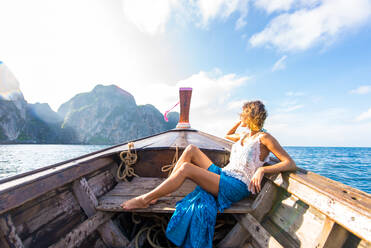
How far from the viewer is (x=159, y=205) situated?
1681 mm

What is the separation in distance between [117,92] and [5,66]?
49802 mm

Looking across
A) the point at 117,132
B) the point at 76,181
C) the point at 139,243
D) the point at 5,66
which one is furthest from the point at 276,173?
the point at 5,66

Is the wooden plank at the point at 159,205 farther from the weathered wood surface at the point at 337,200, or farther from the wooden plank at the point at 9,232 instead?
the wooden plank at the point at 9,232

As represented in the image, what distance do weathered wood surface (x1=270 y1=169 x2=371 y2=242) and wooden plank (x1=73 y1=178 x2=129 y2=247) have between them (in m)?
1.72

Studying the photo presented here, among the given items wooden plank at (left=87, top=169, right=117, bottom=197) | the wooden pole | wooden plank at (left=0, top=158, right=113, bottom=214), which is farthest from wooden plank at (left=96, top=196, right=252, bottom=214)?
the wooden pole

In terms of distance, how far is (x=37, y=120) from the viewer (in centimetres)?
7569

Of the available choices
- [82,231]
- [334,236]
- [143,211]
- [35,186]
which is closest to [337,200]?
[334,236]

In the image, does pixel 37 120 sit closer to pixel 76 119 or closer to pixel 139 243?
pixel 76 119

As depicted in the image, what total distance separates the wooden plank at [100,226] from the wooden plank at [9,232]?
0.54 m

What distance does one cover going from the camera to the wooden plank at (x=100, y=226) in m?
1.58

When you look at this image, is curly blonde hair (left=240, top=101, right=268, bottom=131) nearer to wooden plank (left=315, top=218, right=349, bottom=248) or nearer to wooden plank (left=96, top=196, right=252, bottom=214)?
wooden plank (left=96, top=196, right=252, bottom=214)

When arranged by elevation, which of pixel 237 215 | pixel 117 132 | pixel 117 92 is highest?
pixel 117 92

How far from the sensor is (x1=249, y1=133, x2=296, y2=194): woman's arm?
154 centimetres

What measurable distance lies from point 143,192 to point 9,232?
1173 millimetres
